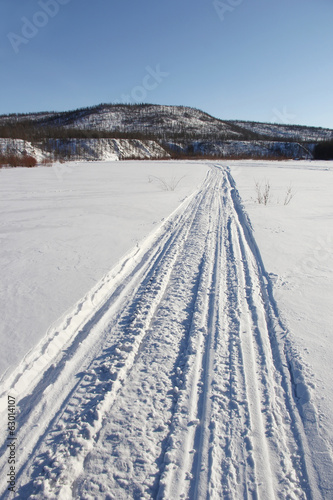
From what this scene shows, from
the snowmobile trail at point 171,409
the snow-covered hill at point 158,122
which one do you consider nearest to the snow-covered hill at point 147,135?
the snow-covered hill at point 158,122

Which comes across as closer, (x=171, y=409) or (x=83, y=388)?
(x=171, y=409)

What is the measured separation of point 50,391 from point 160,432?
874 mm

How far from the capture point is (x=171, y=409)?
5.64 ft

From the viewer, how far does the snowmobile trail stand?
1.34 m

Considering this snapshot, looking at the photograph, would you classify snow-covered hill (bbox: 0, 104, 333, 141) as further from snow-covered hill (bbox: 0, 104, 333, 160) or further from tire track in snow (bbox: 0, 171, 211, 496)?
tire track in snow (bbox: 0, 171, 211, 496)

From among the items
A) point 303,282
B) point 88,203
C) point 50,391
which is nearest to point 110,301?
point 50,391

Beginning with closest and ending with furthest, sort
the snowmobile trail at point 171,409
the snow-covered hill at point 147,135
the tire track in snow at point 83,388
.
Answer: the snowmobile trail at point 171,409
the tire track in snow at point 83,388
the snow-covered hill at point 147,135

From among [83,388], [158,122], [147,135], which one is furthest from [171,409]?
[158,122]

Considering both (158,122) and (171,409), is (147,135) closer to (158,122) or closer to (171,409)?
(158,122)

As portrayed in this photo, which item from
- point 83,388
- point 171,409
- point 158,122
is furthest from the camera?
point 158,122

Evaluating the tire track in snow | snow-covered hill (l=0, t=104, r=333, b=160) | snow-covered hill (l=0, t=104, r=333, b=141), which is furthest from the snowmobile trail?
snow-covered hill (l=0, t=104, r=333, b=141)

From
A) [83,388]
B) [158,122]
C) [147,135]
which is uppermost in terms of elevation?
[158,122]

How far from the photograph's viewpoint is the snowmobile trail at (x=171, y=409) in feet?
4.40

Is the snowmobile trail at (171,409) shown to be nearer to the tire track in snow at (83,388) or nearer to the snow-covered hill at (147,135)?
the tire track in snow at (83,388)
